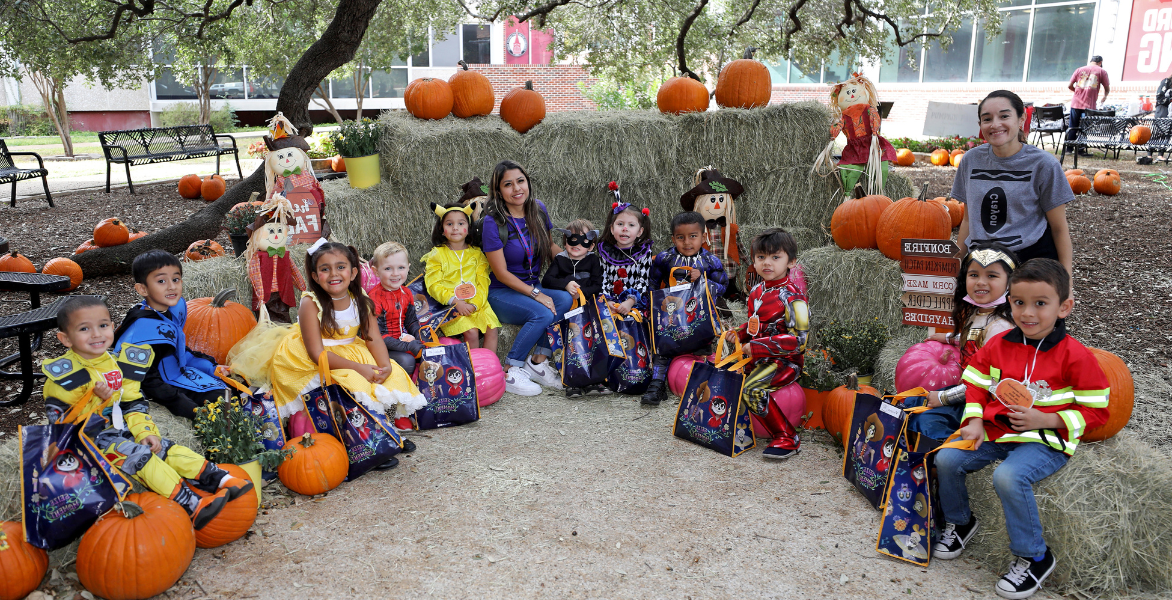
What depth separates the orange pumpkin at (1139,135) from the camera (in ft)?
43.7

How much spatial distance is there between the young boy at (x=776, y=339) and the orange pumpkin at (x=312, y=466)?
→ 2195mm

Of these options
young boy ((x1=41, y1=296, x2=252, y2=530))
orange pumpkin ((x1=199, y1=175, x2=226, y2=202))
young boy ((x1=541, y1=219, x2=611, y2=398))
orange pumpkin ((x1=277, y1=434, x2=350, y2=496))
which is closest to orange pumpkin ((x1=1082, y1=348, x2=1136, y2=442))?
young boy ((x1=541, y1=219, x2=611, y2=398))

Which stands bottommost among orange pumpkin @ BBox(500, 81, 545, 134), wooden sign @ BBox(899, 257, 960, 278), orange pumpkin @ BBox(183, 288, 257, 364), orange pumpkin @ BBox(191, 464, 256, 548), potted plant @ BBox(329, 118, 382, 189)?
orange pumpkin @ BBox(191, 464, 256, 548)

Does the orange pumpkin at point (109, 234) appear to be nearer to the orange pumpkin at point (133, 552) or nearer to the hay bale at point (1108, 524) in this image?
the orange pumpkin at point (133, 552)

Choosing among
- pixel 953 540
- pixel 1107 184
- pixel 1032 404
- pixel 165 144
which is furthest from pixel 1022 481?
pixel 165 144

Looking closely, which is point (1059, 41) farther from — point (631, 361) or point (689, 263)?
point (631, 361)

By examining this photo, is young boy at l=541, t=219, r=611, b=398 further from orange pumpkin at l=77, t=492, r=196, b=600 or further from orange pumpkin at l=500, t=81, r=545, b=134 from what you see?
orange pumpkin at l=77, t=492, r=196, b=600

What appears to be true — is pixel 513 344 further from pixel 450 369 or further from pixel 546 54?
pixel 546 54

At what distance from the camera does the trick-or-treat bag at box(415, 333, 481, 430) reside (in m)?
4.66

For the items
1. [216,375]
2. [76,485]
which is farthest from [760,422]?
[76,485]

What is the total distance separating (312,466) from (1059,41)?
2119 centimetres

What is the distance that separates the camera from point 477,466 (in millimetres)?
4188


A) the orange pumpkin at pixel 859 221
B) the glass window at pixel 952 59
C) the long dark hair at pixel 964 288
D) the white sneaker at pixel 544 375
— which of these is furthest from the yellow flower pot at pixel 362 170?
the glass window at pixel 952 59

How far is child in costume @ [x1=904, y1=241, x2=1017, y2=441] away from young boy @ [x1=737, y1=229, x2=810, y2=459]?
74cm
